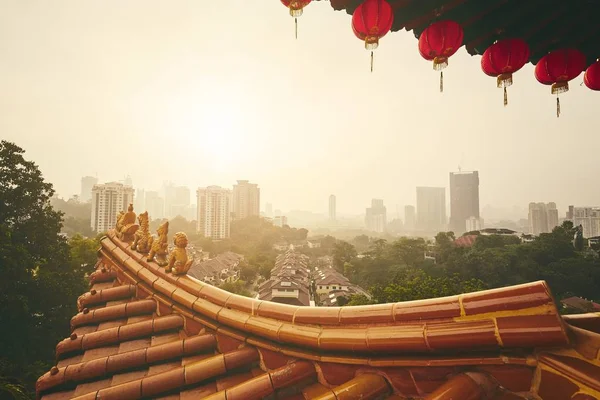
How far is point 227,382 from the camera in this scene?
1995mm

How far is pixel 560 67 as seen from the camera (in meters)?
3.10

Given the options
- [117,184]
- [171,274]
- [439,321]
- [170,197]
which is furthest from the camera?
[170,197]

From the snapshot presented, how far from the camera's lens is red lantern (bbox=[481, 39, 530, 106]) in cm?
287

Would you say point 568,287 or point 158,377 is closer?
point 158,377

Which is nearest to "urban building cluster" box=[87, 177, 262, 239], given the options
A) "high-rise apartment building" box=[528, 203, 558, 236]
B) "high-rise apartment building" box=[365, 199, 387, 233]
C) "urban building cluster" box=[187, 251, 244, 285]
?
"urban building cluster" box=[187, 251, 244, 285]

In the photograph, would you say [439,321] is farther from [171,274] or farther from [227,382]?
[171,274]

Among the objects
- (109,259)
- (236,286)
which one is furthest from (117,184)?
(109,259)

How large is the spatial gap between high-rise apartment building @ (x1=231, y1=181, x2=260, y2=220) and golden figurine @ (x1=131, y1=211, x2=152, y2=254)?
261 ft

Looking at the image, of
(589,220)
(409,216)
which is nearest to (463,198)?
(589,220)

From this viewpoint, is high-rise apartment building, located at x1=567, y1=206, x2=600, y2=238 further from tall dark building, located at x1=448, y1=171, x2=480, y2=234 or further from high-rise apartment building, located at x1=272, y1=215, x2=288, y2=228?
high-rise apartment building, located at x1=272, y1=215, x2=288, y2=228

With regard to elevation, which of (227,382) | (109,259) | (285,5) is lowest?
(227,382)

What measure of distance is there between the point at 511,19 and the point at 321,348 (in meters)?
3.30

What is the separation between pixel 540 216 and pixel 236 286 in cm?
9338

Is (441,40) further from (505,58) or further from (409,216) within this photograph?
(409,216)
